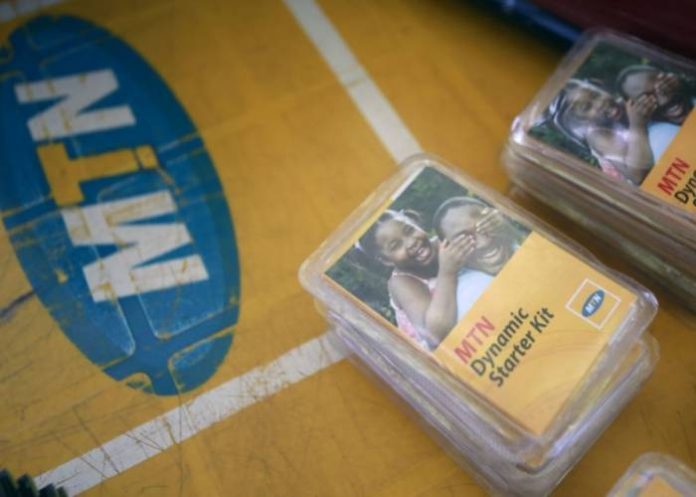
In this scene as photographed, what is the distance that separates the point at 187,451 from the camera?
72 cm

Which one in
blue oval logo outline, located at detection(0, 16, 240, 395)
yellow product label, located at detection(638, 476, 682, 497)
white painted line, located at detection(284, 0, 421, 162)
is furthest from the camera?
white painted line, located at detection(284, 0, 421, 162)

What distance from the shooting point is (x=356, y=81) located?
908 mm

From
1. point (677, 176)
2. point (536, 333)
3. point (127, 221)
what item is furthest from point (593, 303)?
point (127, 221)

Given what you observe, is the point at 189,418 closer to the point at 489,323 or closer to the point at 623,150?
the point at 489,323

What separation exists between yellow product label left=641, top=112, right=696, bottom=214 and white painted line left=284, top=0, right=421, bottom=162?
0.26 metres

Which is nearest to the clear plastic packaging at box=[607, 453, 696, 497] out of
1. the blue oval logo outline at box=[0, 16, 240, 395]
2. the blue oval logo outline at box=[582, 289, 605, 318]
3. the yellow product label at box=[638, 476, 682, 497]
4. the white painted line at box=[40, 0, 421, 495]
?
the yellow product label at box=[638, 476, 682, 497]

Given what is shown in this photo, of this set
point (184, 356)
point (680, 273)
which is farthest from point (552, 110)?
point (184, 356)

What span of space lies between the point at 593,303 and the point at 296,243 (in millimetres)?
318

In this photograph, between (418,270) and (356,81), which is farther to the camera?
(356,81)

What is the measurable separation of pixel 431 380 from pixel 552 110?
311 mm

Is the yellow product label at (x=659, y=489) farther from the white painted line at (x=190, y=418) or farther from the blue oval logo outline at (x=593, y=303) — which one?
the white painted line at (x=190, y=418)

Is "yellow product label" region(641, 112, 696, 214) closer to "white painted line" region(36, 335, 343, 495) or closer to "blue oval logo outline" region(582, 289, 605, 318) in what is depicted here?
"blue oval logo outline" region(582, 289, 605, 318)

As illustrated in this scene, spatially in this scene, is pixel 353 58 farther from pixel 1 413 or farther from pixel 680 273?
pixel 1 413

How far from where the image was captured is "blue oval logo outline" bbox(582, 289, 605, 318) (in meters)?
0.66
